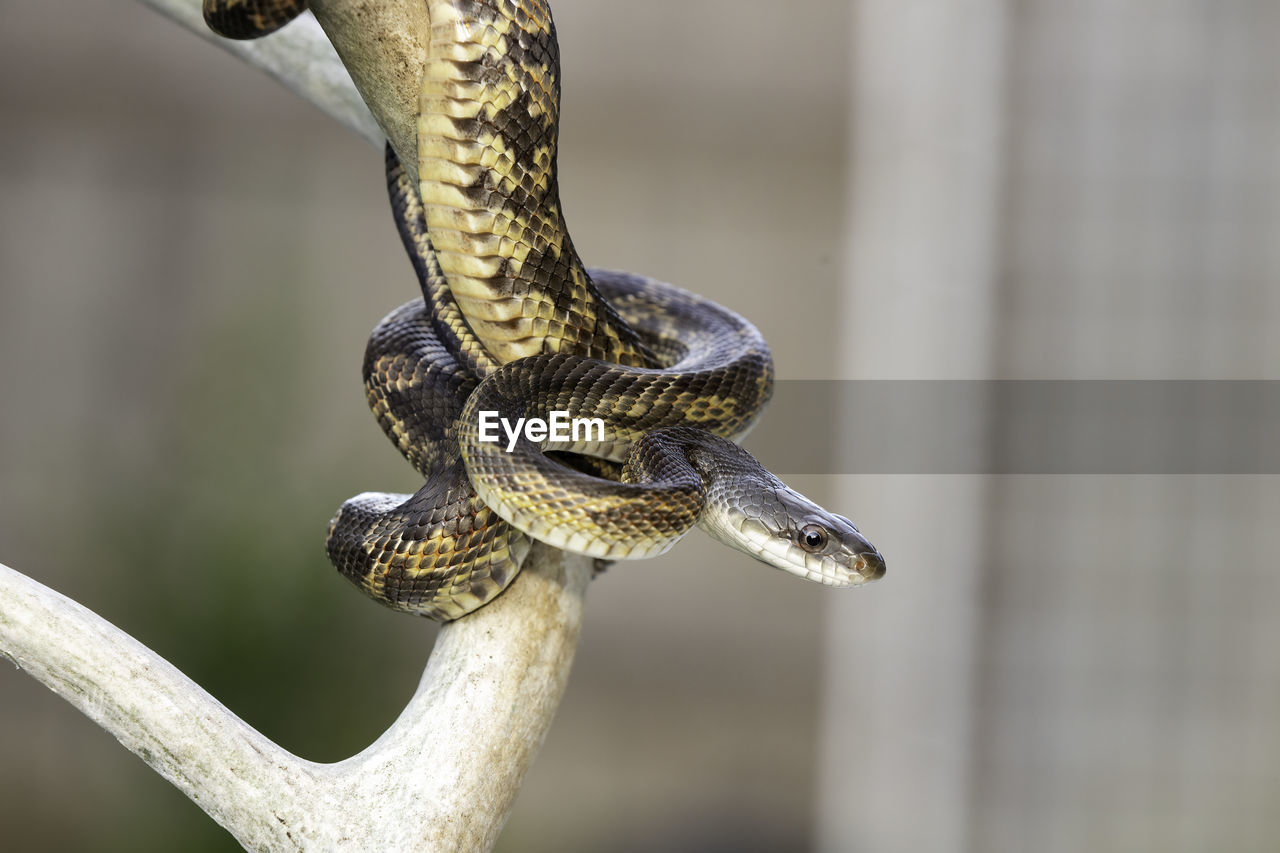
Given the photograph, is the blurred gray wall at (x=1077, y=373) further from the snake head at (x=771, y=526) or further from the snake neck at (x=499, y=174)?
the snake neck at (x=499, y=174)

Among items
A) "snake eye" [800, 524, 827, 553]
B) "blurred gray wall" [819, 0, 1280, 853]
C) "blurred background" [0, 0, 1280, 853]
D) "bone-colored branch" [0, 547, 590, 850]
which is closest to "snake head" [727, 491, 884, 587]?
"snake eye" [800, 524, 827, 553]

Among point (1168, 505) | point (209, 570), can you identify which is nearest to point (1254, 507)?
point (1168, 505)

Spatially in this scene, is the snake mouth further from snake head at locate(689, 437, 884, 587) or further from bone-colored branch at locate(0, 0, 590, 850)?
bone-colored branch at locate(0, 0, 590, 850)

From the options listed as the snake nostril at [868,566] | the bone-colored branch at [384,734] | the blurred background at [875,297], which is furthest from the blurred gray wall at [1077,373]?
the bone-colored branch at [384,734]

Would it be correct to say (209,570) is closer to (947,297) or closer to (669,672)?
(669,672)

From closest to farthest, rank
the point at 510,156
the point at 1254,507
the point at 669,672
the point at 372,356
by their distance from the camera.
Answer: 1. the point at 510,156
2. the point at 372,356
3. the point at 1254,507
4. the point at 669,672
